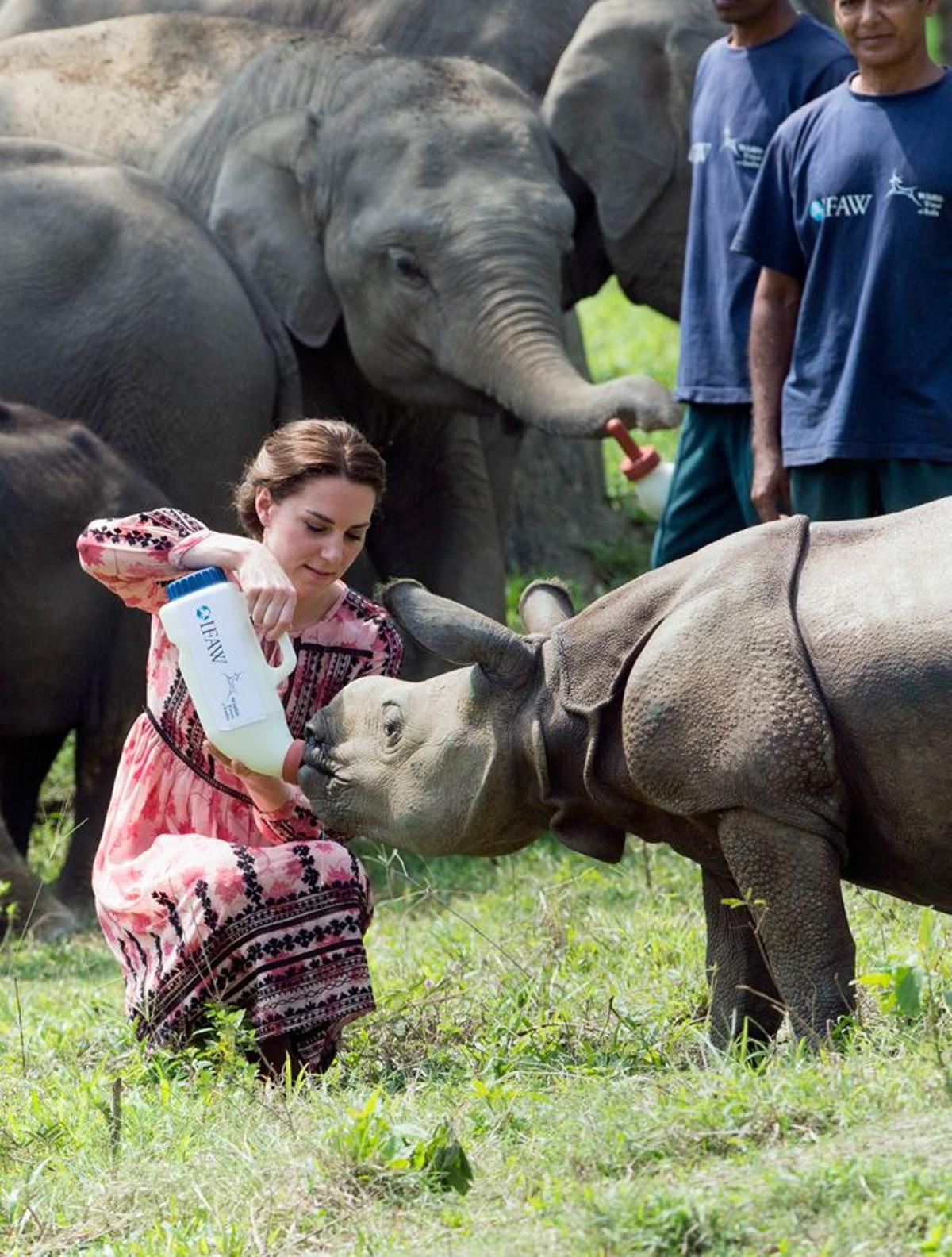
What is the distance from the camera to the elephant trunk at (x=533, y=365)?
798 cm

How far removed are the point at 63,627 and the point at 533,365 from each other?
1935mm

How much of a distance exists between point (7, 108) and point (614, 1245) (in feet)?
23.1

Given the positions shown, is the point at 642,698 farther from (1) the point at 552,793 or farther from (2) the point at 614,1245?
(2) the point at 614,1245

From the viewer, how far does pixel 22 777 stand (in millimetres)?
8195

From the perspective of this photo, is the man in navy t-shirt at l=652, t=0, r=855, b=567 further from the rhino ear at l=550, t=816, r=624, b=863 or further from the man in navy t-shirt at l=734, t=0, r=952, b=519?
the rhino ear at l=550, t=816, r=624, b=863

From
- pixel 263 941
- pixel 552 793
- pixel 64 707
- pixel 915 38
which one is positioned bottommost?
pixel 64 707

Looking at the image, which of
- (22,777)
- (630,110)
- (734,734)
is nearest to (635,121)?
(630,110)

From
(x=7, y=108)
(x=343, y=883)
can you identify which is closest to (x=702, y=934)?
(x=343, y=883)

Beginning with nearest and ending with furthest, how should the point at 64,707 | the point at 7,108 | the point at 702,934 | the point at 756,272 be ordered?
1. the point at 702,934
2. the point at 756,272
3. the point at 64,707
4. the point at 7,108

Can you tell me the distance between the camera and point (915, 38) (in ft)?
19.2

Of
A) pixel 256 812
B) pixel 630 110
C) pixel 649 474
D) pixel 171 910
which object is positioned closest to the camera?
pixel 171 910

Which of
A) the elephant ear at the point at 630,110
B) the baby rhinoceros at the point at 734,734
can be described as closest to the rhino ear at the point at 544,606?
the baby rhinoceros at the point at 734,734

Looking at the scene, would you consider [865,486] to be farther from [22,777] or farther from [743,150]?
[22,777]

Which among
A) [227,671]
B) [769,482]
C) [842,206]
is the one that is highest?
[842,206]
